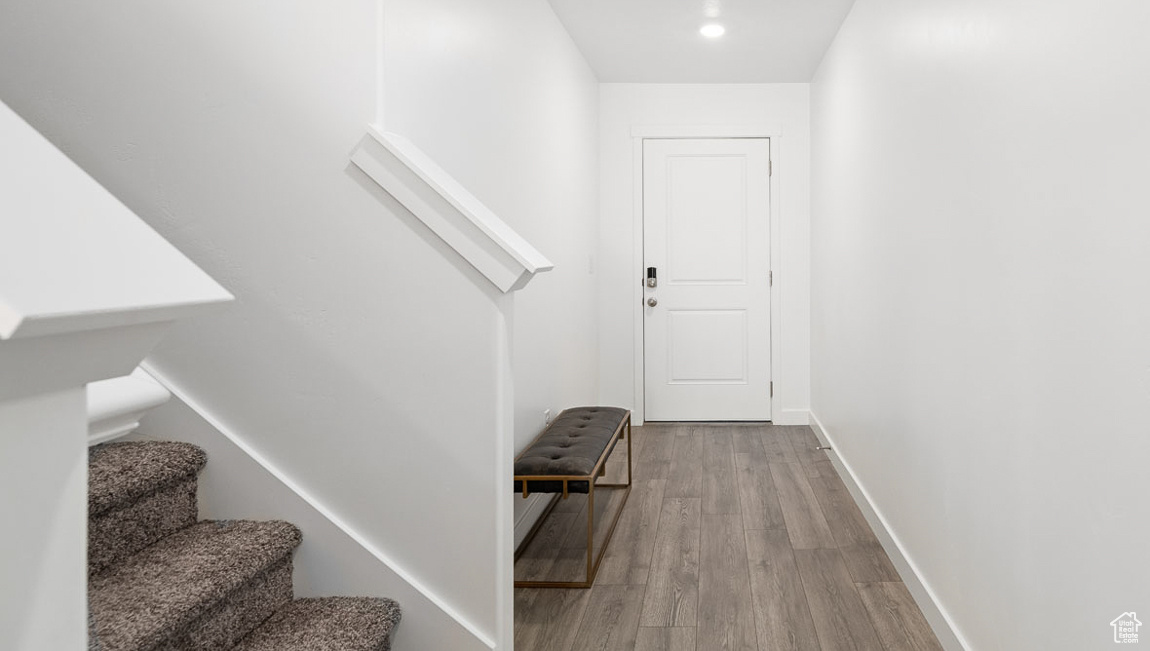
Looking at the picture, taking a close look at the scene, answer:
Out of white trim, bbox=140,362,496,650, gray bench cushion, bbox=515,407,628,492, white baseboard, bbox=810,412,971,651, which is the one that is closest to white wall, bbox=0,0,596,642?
white trim, bbox=140,362,496,650

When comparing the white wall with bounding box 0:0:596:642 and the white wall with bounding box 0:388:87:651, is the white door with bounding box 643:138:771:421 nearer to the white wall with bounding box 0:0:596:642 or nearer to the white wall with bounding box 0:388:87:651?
the white wall with bounding box 0:0:596:642

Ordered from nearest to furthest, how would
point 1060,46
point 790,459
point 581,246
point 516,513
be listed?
point 1060,46 < point 516,513 < point 790,459 < point 581,246

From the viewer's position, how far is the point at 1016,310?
1.80 metres

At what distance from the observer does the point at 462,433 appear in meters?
1.77

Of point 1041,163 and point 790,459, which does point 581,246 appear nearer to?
point 790,459

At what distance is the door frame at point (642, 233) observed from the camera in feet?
18.6

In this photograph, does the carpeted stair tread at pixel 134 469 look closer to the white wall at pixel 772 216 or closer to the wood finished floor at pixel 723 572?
the wood finished floor at pixel 723 572

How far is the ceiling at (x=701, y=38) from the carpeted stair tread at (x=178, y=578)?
10.3ft

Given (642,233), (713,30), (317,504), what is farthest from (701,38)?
(317,504)

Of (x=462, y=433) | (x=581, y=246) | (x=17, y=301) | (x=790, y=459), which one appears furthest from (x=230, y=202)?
(x=790, y=459)

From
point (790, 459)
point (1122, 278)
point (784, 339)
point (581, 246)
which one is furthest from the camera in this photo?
point (784, 339)

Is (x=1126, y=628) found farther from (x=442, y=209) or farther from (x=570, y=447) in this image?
(x=570, y=447)

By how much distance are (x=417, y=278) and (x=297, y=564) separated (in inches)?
26.9

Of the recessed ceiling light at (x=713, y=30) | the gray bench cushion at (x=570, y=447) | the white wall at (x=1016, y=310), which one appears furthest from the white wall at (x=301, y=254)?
the recessed ceiling light at (x=713, y=30)
